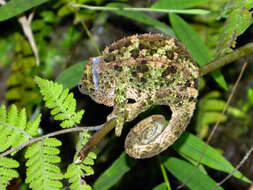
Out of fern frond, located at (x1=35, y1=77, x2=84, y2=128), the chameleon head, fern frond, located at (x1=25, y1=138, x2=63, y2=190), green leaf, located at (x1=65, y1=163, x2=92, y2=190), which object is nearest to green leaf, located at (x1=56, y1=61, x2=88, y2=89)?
the chameleon head

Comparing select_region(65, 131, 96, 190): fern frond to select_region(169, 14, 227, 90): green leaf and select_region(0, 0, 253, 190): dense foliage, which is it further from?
select_region(169, 14, 227, 90): green leaf

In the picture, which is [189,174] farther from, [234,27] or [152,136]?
[234,27]

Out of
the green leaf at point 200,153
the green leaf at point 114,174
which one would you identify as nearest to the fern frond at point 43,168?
the green leaf at point 114,174

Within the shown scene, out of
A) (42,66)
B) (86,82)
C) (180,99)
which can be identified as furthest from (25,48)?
(180,99)

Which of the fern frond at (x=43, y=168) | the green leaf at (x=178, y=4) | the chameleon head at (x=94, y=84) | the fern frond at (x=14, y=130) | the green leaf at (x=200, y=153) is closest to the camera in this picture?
the fern frond at (x=43, y=168)

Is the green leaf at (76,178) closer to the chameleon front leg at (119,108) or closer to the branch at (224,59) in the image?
the chameleon front leg at (119,108)

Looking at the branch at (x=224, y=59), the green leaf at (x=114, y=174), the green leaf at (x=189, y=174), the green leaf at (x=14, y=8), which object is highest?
the green leaf at (x=14, y=8)

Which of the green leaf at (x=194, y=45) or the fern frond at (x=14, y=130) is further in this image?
the green leaf at (x=194, y=45)
